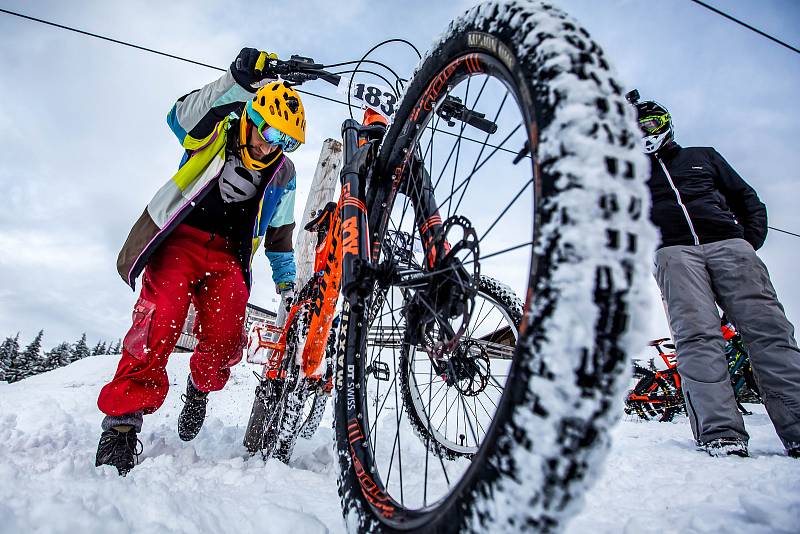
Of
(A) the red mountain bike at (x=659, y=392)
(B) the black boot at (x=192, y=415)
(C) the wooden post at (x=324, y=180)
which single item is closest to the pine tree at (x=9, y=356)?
(C) the wooden post at (x=324, y=180)

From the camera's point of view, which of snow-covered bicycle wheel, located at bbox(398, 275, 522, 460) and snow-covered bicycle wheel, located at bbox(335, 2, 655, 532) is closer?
snow-covered bicycle wheel, located at bbox(335, 2, 655, 532)

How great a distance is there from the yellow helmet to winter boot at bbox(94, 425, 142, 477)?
4.86 feet

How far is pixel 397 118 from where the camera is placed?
137 cm

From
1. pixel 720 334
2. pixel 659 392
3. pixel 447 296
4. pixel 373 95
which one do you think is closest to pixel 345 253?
pixel 447 296

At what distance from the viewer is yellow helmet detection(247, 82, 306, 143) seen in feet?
6.50

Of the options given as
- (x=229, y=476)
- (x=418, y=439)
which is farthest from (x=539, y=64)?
(x=418, y=439)

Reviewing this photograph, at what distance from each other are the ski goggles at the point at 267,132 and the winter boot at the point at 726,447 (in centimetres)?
236

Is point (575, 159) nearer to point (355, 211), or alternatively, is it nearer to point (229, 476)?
point (355, 211)

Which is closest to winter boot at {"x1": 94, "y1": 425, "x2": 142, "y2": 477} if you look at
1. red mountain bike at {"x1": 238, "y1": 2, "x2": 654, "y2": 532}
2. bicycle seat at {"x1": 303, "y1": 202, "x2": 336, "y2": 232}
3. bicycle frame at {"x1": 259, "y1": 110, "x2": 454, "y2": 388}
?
bicycle frame at {"x1": 259, "y1": 110, "x2": 454, "y2": 388}

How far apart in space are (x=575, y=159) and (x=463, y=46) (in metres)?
0.57

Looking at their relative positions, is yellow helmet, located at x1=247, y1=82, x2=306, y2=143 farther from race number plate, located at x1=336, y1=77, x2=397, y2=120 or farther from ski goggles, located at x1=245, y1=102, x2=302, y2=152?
race number plate, located at x1=336, y1=77, x2=397, y2=120

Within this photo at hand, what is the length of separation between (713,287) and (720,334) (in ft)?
0.86

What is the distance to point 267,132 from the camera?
79.0 inches

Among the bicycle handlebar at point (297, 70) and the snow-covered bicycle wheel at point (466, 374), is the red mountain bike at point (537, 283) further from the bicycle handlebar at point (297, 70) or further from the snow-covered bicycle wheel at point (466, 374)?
the bicycle handlebar at point (297, 70)
